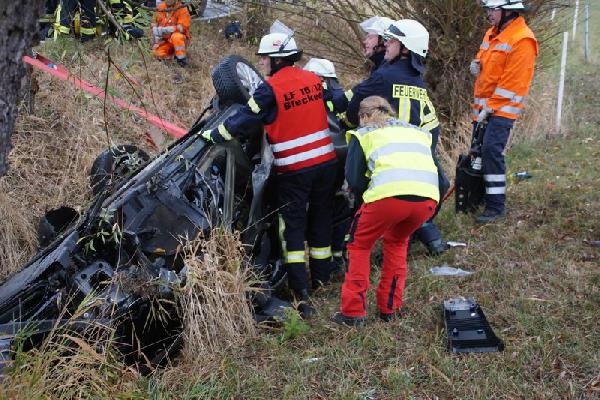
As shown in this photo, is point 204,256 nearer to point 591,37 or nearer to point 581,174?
point 581,174

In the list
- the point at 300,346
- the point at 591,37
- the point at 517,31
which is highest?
the point at 517,31

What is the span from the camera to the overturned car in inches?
133

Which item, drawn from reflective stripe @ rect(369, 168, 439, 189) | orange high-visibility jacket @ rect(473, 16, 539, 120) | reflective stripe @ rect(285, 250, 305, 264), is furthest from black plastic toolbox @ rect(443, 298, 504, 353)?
orange high-visibility jacket @ rect(473, 16, 539, 120)

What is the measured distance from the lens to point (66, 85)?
7.80 meters

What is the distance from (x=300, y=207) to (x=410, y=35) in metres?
1.46

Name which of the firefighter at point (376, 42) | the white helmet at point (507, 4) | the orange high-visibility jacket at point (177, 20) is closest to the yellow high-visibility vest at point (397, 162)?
the firefighter at point (376, 42)

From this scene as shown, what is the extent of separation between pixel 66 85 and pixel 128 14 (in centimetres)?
548

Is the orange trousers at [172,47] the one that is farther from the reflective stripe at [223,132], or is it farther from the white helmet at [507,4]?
the reflective stripe at [223,132]

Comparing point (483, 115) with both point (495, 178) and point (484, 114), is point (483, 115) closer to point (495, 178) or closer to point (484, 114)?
point (484, 114)

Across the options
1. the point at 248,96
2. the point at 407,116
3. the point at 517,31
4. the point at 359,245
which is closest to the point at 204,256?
the point at 359,245

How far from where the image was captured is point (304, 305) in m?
4.38

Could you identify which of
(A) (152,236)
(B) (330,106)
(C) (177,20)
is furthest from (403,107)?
(C) (177,20)

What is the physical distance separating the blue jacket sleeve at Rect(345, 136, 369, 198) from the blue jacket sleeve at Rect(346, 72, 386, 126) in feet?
2.50

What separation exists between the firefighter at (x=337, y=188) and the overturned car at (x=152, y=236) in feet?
0.66
